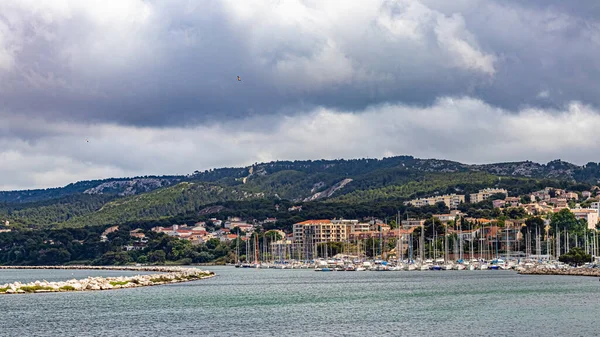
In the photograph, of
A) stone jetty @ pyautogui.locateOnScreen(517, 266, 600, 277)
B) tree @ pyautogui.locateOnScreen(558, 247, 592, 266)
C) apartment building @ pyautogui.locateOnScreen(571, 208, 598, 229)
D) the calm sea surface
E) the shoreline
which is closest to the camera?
the calm sea surface

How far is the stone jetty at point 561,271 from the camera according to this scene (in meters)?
98.5

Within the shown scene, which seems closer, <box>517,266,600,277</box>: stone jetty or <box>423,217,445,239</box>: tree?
<box>517,266,600,277</box>: stone jetty

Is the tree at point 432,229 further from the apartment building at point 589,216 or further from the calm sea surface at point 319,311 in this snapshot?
the calm sea surface at point 319,311

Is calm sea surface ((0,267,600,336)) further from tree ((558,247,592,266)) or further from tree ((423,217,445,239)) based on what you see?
tree ((423,217,445,239))

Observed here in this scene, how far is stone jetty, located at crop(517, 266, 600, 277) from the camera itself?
98512mm

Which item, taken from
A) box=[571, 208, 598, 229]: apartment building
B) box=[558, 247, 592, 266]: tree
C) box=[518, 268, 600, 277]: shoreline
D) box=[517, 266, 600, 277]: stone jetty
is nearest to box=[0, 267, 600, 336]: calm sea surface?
box=[518, 268, 600, 277]: shoreline

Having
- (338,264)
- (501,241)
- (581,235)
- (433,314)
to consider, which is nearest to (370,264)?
(338,264)

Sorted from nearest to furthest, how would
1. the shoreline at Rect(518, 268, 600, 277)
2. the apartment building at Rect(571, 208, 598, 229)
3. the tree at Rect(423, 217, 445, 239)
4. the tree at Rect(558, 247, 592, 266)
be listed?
the shoreline at Rect(518, 268, 600, 277) < the tree at Rect(558, 247, 592, 266) < the tree at Rect(423, 217, 445, 239) < the apartment building at Rect(571, 208, 598, 229)

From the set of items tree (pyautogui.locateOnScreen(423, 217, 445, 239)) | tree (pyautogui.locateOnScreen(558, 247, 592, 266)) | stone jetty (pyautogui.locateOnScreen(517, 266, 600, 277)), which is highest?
tree (pyautogui.locateOnScreen(423, 217, 445, 239))

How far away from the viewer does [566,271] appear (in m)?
103

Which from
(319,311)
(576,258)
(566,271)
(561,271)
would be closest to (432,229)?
(576,258)

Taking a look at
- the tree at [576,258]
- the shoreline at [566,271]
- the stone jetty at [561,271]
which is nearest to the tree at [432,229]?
the tree at [576,258]

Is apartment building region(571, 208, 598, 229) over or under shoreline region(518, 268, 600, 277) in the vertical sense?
over

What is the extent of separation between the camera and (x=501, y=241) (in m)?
149
